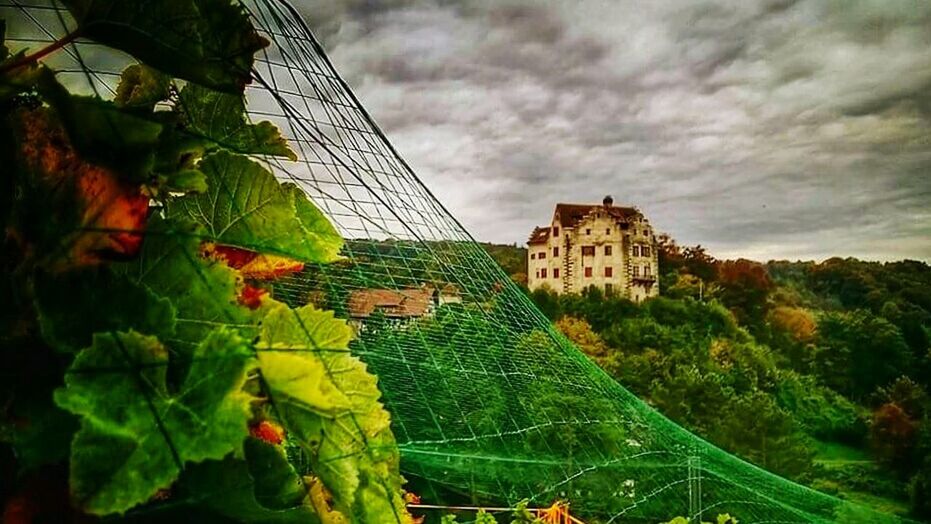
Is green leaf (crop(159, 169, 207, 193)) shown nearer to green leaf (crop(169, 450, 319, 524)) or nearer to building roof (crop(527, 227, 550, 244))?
green leaf (crop(169, 450, 319, 524))

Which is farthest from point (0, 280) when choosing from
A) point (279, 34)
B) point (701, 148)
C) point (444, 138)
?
point (701, 148)

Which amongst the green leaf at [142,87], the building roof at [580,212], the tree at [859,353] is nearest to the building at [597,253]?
the building roof at [580,212]

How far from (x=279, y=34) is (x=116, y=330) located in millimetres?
146

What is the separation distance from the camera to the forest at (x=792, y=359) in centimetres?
1244

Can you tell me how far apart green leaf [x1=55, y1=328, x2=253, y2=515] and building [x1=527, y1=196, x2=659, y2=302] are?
48.1 feet

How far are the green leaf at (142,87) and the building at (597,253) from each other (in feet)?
47.8

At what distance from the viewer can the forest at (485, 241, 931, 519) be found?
12438 mm

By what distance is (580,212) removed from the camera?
52.7ft

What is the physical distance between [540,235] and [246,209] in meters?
15.9

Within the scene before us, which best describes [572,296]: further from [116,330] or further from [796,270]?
[116,330]

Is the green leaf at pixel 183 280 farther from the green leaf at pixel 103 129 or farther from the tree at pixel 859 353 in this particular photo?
the tree at pixel 859 353

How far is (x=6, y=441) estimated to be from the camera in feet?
0.44

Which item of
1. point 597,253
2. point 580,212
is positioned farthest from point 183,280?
point 580,212

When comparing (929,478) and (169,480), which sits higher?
(169,480)
